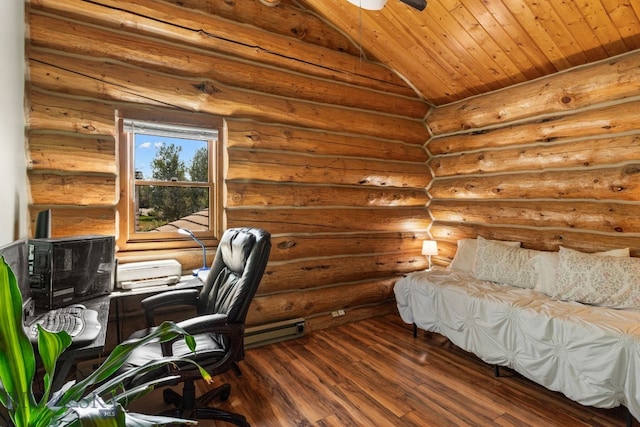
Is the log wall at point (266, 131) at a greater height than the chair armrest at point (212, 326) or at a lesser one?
greater

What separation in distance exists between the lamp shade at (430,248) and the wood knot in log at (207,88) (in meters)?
3.05

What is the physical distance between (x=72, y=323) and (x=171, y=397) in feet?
3.21

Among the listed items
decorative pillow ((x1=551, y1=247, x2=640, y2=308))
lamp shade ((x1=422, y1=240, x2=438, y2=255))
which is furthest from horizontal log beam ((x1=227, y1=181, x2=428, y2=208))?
decorative pillow ((x1=551, y1=247, x2=640, y2=308))

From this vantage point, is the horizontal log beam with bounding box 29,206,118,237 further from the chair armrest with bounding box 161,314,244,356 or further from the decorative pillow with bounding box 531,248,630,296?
the decorative pillow with bounding box 531,248,630,296

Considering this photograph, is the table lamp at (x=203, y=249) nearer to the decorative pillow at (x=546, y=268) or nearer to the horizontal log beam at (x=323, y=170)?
the horizontal log beam at (x=323, y=170)

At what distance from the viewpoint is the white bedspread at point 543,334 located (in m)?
2.06

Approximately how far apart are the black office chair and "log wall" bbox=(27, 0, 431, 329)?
733 mm

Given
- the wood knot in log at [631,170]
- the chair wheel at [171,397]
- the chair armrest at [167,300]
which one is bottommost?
the chair wheel at [171,397]

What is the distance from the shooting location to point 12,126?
6.43 feet

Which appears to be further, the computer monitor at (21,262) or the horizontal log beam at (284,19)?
the horizontal log beam at (284,19)

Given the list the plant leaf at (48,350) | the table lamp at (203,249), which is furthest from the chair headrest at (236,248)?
the plant leaf at (48,350)

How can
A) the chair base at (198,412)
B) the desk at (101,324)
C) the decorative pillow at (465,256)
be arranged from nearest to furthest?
the desk at (101,324)
the chair base at (198,412)
the decorative pillow at (465,256)

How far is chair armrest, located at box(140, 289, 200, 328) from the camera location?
2.15 meters

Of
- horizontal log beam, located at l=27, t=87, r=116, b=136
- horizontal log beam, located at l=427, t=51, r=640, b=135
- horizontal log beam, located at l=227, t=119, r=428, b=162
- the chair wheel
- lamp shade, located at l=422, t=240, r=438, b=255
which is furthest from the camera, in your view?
lamp shade, located at l=422, t=240, r=438, b=255
